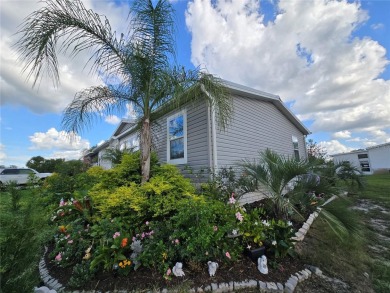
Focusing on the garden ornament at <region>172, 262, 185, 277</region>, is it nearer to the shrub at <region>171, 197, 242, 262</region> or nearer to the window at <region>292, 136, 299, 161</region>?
the shrub at <region>171, 197, 242, 262</region>

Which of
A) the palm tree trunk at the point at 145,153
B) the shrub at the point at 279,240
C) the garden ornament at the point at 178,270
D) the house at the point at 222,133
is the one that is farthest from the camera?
the house at the point at 222,133

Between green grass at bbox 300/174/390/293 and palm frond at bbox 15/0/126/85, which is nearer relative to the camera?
green grass at bbox 300/174/390/293

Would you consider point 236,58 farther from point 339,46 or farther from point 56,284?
point 56,284

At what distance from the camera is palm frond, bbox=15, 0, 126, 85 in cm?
327

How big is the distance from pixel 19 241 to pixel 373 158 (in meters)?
30.8

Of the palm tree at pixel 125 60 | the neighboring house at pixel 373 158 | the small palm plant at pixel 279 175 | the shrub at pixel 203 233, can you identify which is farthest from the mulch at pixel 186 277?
the neighboring house at pixel 373 158

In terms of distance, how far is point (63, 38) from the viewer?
364cm

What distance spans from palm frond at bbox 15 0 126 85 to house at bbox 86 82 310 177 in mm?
2277

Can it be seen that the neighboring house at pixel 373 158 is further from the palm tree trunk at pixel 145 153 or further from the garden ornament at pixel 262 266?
the palm tree trunk at pixel 145 153

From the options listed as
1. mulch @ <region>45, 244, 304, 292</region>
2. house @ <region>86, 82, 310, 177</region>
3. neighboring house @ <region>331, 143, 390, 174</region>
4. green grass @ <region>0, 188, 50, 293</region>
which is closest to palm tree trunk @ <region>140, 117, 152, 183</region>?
house @ <region>86, 82, 310, 177</region>

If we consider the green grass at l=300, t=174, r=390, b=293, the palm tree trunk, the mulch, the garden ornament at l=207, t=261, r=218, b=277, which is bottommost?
the green grass at l=300, t=174, r=390, b=293

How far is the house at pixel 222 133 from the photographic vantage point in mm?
6027

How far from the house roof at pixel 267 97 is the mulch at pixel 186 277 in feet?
15.4

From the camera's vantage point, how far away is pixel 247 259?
3.03 m
